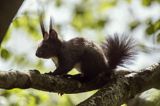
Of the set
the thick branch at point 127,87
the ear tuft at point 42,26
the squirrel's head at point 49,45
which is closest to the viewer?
the thick branch at point 127,87

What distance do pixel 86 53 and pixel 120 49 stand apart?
0.30 metres

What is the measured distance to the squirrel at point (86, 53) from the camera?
3.29 metres

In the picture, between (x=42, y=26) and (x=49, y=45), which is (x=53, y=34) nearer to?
(x=49, y=45)

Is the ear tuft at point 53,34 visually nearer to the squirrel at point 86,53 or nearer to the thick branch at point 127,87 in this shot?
the squirrel at point 86,53

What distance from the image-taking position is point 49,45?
3.47 m

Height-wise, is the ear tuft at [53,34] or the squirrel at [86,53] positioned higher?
the ear tuft at [53,34]

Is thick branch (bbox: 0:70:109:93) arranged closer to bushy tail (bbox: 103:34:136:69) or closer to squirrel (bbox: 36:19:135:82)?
squirrel (bbox: 36:19:135:82)

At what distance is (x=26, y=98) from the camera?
409 cm

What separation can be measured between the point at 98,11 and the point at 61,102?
7.16 feet

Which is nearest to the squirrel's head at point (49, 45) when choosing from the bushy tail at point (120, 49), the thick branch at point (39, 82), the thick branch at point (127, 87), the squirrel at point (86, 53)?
the squirrel at point (86, 53)

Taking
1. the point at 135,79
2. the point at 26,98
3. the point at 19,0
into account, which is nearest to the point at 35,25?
the point at 26,98

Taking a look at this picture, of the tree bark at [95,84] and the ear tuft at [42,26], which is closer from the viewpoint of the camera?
the tree bark at [95,84]

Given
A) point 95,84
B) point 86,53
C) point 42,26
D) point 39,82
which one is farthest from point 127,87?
point 42,26

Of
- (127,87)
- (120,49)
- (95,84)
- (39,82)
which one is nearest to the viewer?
(39,82)
